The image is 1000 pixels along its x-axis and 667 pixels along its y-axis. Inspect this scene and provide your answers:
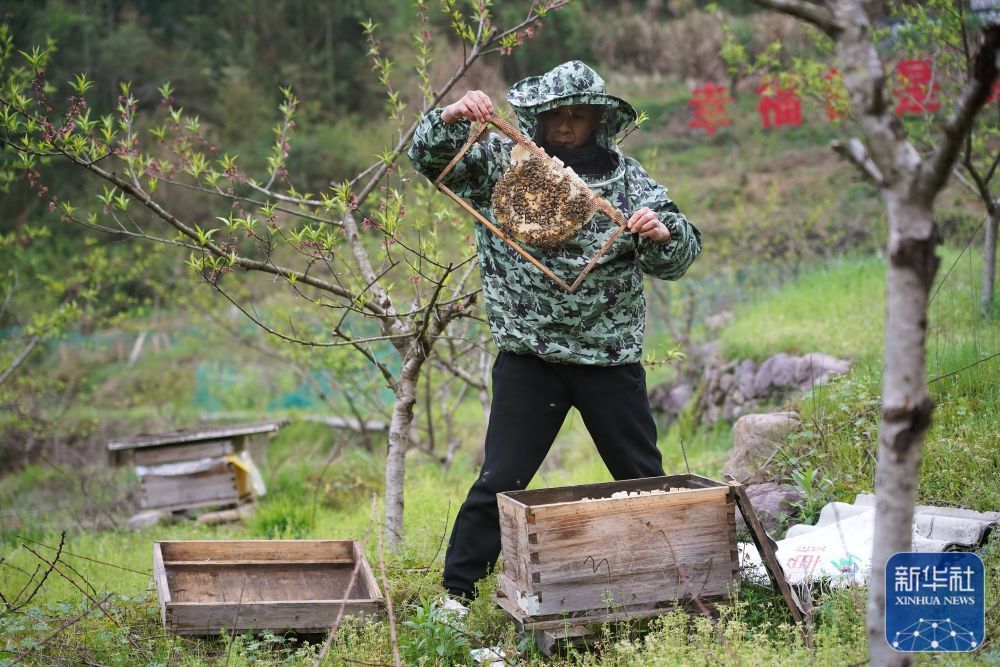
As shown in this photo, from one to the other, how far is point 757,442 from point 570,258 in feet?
6.20

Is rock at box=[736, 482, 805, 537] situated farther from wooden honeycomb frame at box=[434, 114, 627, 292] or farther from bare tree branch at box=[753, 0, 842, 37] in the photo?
bare tree branch at box=[753, 0, 842, 37]

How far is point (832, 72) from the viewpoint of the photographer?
24.0ft

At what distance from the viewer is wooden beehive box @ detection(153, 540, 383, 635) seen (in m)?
3.29

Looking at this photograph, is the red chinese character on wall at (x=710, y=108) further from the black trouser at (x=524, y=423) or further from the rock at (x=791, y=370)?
the black trouser at (x=524, y=423)

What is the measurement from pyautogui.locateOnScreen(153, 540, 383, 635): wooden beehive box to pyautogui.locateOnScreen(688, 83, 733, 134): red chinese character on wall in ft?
52.8

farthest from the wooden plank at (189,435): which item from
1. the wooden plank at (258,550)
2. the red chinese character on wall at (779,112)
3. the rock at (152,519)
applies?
the red chinese character on wall at (779,112)

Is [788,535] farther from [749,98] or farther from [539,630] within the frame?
[749,98]

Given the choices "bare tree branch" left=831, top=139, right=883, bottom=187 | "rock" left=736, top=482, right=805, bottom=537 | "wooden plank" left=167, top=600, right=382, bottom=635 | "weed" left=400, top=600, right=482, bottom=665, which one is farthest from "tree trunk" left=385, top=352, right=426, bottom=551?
"bare tree branch" left=831, top=139, right=883, bottom=187

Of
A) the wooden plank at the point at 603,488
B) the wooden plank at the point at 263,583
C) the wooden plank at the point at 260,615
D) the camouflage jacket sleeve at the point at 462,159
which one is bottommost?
the wooden plank at the point at 263,583

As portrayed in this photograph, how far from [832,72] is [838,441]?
13.2ft

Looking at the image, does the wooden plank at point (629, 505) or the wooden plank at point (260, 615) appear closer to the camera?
the wooden plank at point (629, 505)

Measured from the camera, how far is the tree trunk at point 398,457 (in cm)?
421

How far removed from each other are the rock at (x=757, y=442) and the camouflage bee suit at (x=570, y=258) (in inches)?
57.7

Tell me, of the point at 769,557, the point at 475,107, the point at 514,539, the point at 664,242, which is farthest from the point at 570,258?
the point at 769,557
